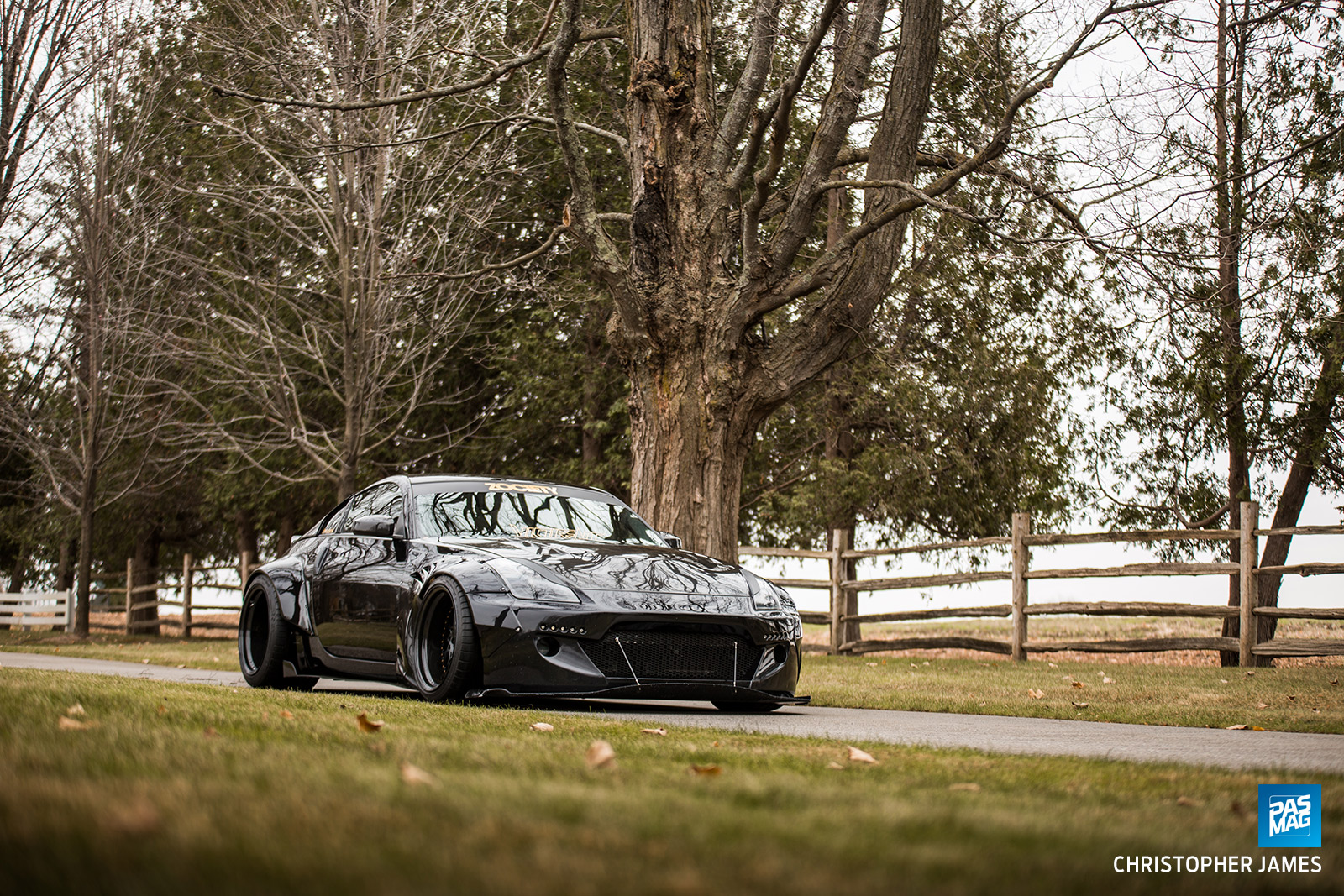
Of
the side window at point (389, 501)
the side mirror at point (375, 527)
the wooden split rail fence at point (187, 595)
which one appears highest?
the side window at point (389, 501)

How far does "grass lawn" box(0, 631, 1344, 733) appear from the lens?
28.2 ft

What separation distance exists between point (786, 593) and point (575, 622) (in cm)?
174

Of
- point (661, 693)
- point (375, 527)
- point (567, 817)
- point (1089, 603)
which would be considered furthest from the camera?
point (1089, 603)

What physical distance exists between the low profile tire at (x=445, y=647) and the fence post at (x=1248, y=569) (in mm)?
10083

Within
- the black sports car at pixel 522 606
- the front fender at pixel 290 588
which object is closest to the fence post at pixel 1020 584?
the black sports car at pixel 522 606

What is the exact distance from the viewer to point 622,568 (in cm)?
777

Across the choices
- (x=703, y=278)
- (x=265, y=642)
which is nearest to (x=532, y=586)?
(x=265, y=642)

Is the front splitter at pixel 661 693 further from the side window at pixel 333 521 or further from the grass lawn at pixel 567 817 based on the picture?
the side window at pixel 333 521

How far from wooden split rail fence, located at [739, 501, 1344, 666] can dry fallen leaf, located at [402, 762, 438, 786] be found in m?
12.6

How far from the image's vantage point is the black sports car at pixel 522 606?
288 inches

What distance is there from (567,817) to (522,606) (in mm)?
4597

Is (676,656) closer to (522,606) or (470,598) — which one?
(522,606)

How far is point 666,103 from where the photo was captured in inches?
483

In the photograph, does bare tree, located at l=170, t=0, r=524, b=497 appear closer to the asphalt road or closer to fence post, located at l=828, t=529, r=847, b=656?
fence post, located at l=828, t=529, r=847, b=656
